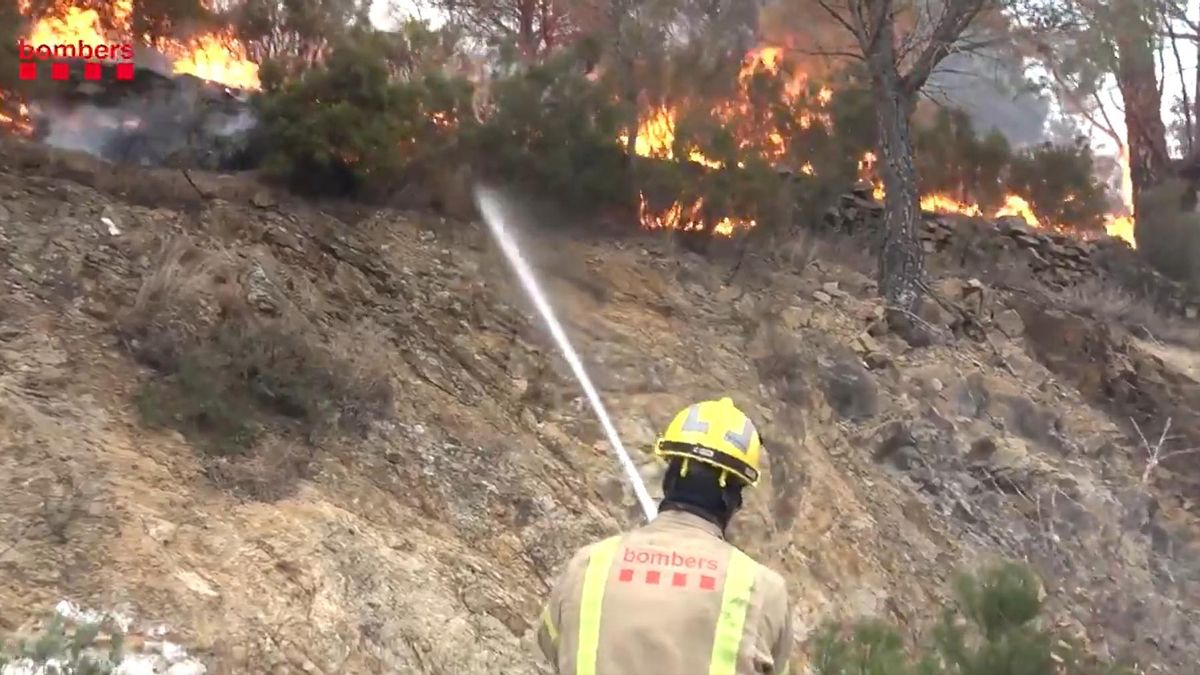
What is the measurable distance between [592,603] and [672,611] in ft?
0.64

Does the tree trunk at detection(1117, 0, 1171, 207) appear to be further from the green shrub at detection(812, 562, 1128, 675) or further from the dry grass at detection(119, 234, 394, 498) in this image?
the dry grass at detection(119, 234, 394, 498)

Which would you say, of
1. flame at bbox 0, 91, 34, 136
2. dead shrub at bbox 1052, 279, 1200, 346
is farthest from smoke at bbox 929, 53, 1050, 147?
flame at bbox 0, 91, 34, 136

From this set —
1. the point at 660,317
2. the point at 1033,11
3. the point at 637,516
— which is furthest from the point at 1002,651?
the point at 1033,11

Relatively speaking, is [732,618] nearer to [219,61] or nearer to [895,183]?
[219,61]

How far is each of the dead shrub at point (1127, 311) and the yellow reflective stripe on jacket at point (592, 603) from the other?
36.6ft

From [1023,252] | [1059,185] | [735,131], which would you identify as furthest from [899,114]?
[1059,185]

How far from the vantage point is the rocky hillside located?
502 cm

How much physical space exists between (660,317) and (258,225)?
9.89ft

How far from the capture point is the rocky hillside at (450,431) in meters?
5.02

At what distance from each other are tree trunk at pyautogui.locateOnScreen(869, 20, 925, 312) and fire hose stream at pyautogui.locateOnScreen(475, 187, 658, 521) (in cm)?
388

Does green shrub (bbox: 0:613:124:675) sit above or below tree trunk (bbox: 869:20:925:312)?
below

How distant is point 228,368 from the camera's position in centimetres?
603

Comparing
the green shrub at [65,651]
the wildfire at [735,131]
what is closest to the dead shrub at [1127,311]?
the wildfire at [735,131]

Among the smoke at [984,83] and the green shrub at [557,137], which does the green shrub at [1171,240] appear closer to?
the smoke at [984,83]
